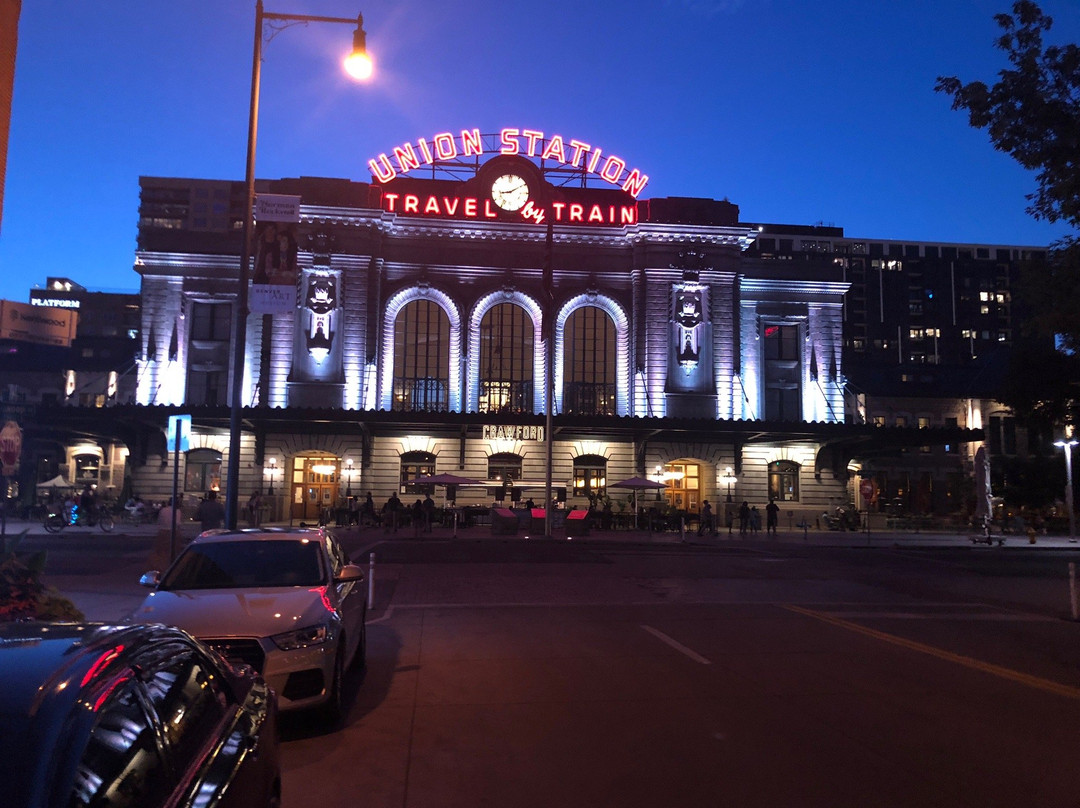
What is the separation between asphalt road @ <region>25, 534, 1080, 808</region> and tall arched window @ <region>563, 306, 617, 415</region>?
33.0 metres

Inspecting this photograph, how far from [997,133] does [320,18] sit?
40.0 feet

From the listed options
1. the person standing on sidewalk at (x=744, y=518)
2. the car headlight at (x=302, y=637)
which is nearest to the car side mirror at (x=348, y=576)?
the car headlight at (x=302, y=637)

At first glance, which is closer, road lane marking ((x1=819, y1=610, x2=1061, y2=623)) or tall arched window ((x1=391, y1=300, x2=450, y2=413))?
road lane marking ((x1=819, y1=610, x2=1061, y2=623))

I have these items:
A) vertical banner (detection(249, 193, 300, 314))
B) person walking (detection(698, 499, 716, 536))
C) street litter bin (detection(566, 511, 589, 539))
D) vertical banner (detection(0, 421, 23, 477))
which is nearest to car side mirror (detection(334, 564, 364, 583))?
vertical banner (detection(0, 421, 23, 477))

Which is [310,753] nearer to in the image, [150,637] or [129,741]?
[150,637]

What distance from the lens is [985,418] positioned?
6744 cm

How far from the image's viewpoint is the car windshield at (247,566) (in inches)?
316

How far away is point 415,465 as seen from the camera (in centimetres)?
4834

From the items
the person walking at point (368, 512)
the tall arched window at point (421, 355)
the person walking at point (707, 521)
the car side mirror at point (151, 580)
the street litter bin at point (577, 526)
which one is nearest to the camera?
the car side mirror at point (151, 580)

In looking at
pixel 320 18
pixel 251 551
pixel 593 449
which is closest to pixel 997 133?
pixel 251 551

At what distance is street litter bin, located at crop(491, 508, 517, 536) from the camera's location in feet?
124

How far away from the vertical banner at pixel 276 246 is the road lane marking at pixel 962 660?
1147 cm

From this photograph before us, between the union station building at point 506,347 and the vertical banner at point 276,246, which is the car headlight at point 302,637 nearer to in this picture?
the vertical banner at point 276,246

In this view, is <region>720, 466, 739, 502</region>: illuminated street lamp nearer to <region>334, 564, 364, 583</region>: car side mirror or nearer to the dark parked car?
<region>334, 564, 364, 583</region>: car side mirror
